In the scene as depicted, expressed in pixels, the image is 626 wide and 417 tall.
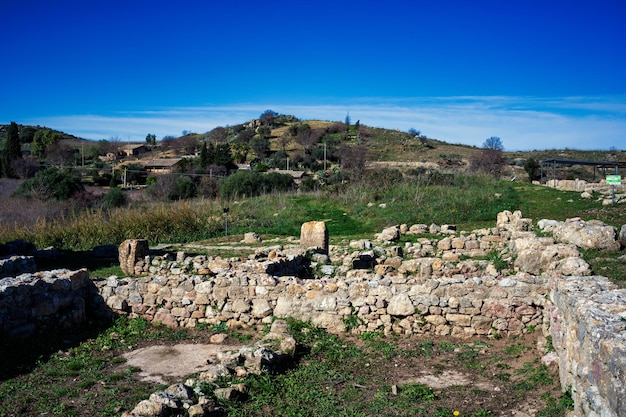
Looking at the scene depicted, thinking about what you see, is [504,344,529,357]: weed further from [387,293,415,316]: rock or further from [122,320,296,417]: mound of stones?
[122,320,296,417]: mound of stones

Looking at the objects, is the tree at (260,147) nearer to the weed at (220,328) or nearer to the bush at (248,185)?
the bush at (248,185)

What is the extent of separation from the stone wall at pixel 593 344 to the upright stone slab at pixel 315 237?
32.2 feet

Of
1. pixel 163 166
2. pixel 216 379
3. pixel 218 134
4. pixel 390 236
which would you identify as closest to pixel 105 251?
pixel 390 236

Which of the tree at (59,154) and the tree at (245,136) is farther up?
the tree at (245,136)

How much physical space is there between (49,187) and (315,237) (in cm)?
2115

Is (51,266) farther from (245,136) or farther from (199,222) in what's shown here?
(245,136)

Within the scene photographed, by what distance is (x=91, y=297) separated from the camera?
10055 millimetres

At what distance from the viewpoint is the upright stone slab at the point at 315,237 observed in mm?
16125

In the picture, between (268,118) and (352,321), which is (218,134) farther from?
(352,321)

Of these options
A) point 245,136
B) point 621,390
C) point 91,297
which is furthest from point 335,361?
point 245,136

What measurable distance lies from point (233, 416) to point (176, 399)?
644mm

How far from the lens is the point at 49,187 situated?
30.8 meters

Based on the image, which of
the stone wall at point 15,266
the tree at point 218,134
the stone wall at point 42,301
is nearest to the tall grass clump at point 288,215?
the stone wall at point 15,266

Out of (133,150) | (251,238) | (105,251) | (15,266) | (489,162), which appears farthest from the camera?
(133,150)
